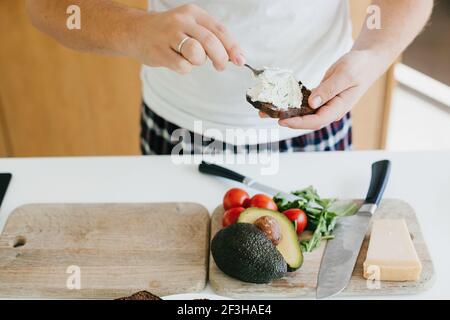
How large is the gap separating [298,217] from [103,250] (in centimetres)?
32

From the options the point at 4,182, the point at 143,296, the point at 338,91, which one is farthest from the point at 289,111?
the point at 4,182

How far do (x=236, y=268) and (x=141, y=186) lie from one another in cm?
34

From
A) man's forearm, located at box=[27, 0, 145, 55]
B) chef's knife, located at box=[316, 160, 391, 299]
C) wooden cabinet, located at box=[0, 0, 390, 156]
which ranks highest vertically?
man's forearm, located at box=[27, 0, 145, 55]

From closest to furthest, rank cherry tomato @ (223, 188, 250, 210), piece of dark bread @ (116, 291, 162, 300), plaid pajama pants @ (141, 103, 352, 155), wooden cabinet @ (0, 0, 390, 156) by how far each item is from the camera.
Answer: piece of dark bread @ (116, 291, 162, 300)
cherry tomato @ (223, 188, 250, 210)
plaid pajama pants @ (141, 103, 352, 155)
wooden cabinet @ (0, 0, 390, 156)

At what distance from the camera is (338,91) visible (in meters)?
1.09

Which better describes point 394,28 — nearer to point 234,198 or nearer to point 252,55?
point 252,55

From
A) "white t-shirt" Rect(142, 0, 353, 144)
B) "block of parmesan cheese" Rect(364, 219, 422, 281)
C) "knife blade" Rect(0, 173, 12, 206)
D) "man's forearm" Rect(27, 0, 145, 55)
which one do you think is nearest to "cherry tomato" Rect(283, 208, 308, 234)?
"block of parmesan cheese" Rect(364, 219, 422, 281)

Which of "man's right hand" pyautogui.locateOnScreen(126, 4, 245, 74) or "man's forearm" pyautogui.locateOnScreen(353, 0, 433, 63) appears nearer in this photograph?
"man's right hand" pyautogui.locateOnScreen(126, 4, 245, 74)

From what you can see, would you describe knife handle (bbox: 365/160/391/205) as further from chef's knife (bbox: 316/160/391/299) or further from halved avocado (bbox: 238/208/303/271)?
halved avocado (bbox: 238/208/303/271)

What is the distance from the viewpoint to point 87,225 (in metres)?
1.16

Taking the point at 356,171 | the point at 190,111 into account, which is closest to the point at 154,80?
the point at 190,111

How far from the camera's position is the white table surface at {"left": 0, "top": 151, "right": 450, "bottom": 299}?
123 centimetres
